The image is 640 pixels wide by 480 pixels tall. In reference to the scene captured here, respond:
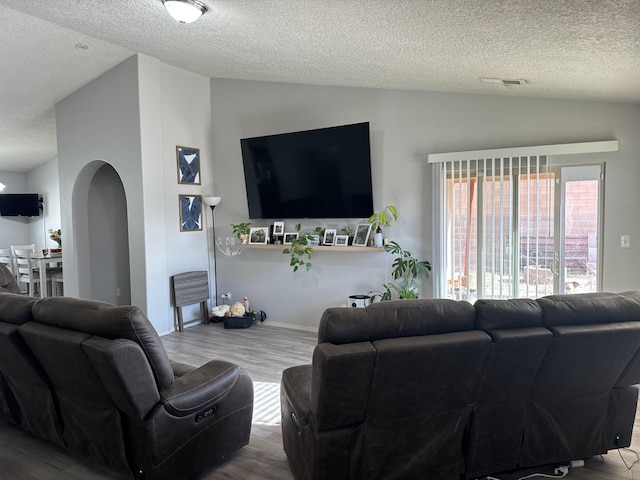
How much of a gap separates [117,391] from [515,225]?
3750mm

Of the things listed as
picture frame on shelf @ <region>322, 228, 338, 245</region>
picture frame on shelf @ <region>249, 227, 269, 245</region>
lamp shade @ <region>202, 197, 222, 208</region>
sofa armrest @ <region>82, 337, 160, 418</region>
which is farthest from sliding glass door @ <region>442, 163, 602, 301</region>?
sofa armrest @ <region>82, 337, 160, 418</region>

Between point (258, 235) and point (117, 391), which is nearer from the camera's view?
point (117, 391)

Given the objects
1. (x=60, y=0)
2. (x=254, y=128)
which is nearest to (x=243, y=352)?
(x=254, y=128)

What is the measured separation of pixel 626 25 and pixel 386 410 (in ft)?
7.54

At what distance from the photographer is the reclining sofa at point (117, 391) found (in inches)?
86.4

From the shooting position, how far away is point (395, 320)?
2094 millimetres

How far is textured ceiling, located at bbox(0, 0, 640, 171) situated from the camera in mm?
2541

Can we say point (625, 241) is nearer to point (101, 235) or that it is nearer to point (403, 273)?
point (403, 273)

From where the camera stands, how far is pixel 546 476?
2.47 meters

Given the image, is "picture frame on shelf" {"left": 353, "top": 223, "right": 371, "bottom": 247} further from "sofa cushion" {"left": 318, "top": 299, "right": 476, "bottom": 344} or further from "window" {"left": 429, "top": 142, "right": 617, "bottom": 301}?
"sofa cushion" {"left": 318, "top": 299, "right": 476, "bottom": 344}

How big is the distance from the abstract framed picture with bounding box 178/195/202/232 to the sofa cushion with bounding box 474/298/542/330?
4.40 meters

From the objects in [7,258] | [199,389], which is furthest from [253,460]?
[7,258]

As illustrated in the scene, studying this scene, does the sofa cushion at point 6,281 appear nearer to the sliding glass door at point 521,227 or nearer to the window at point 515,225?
the window at point 515,225

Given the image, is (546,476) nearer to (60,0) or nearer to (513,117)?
(513,117)
